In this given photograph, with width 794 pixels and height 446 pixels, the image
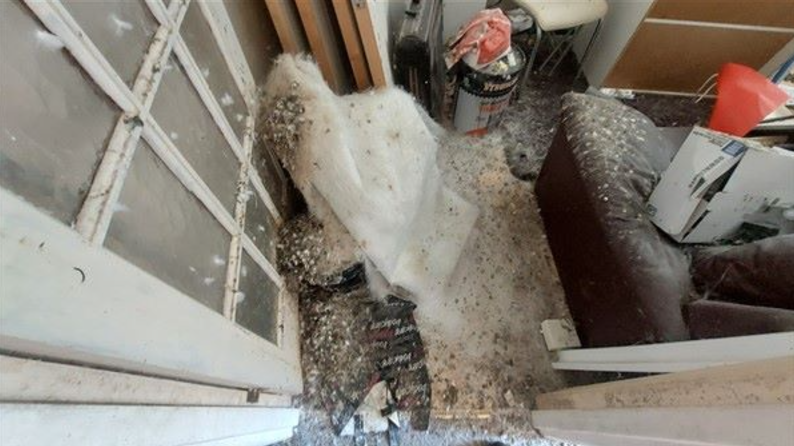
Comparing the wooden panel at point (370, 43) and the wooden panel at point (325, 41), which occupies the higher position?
the wooden panel at point (325, 41)

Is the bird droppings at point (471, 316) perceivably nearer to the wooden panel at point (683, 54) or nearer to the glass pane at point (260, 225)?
the glass pane at point (260, 225)

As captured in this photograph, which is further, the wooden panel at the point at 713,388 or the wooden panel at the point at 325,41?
the wooden panel at the point at 325,41

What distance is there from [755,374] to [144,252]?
2.48 feet

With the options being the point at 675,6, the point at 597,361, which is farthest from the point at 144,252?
the point at 675,6

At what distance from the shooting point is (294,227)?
1.27 meters

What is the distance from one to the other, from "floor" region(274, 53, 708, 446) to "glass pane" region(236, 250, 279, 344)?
134mm

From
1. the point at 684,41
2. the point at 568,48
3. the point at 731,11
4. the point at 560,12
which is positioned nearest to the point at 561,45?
the point at 568,48

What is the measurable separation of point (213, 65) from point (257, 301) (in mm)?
527

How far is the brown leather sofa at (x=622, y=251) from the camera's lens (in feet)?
2.88

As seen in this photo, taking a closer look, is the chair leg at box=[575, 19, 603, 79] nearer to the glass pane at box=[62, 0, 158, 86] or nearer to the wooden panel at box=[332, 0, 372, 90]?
the wooden panel at box=[332, 0, 372, 90]

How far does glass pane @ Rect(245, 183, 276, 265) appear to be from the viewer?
105 centimetres

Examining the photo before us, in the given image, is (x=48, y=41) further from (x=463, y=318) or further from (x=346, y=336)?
(x=463, y=318)

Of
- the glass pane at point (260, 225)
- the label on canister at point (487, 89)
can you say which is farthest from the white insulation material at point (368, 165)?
the label on canister at point (487, 89)

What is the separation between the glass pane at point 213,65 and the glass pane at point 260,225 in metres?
0.16
